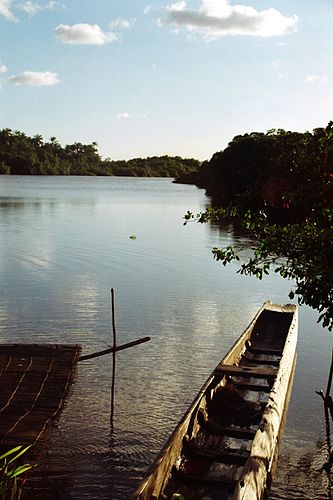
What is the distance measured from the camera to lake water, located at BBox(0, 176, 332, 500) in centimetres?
1440

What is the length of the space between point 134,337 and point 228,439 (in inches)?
410

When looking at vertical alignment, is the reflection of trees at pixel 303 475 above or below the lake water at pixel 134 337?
below

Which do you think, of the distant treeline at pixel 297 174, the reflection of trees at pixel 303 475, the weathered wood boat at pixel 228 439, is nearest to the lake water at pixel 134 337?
the reflection of trees at pixel 303 475

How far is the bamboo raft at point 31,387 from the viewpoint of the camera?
13594 mm

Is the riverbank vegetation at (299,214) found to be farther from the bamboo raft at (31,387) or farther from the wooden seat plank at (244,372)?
the bamboo raft at (31,387)

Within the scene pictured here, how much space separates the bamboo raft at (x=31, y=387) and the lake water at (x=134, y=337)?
97 cm

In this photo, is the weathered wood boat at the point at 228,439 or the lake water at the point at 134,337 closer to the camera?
the weathered wood boat at the point at 228,439

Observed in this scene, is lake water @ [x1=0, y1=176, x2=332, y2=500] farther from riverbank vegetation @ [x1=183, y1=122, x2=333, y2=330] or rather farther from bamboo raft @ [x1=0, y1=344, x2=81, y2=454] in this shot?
riverbank vegetation @ [x1=183, y1=122, x2=333, y2=330]

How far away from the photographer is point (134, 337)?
81.0ft

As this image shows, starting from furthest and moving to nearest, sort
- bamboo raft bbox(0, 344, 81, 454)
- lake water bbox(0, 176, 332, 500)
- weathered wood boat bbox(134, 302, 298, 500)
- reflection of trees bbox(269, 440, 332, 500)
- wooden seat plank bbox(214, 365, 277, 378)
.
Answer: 1. wooden seat plank bbox(214, 365, 277, 378)
2. lake water bbox(0, 176, 332, 500)
3. bamboo raft bbox(0, 344, 81, 454)
4. reflection of trees bbox(269, 440, 332, 500)
5. weathered wood boat bbox(134, 302, 298, 500)

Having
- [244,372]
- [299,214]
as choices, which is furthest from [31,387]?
[299,214]

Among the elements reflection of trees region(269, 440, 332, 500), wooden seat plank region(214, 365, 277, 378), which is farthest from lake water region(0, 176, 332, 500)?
wooden seat plank region(214, 365, 277, 378)

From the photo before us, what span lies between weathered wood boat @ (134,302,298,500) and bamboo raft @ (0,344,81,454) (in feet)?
10.9

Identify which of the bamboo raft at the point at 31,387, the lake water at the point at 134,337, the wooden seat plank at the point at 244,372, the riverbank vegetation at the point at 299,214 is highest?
the riverbank vegetation at the point at 299,214
